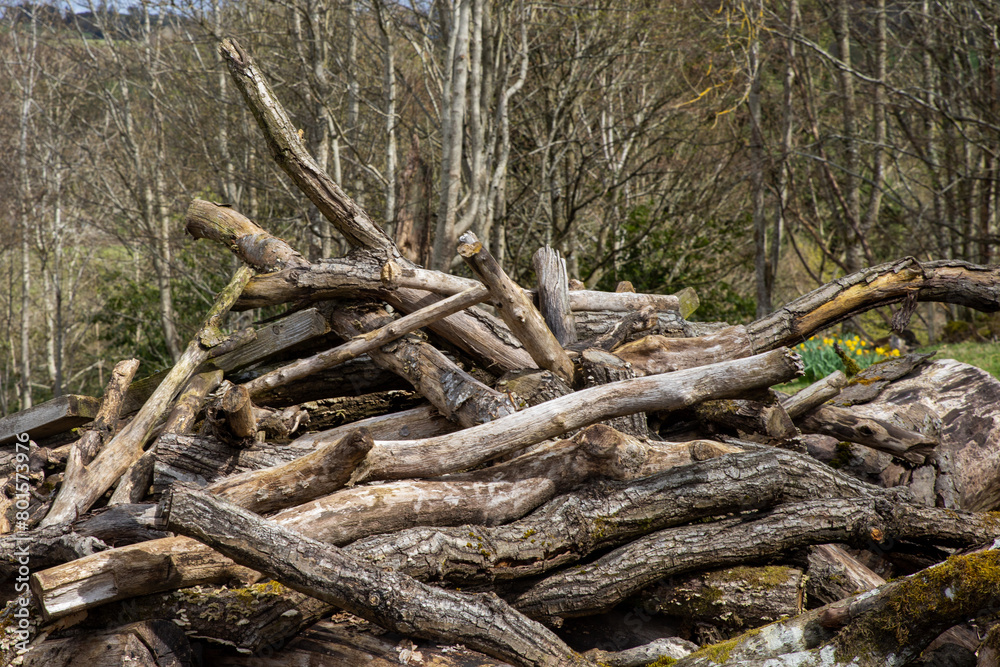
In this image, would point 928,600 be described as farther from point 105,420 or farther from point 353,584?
point 105,420

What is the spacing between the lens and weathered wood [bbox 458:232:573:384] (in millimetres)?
3141

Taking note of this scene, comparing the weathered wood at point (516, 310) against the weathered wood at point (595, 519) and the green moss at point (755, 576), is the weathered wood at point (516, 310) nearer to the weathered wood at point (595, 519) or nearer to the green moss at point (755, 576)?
the weathered wood at point (595, 519)

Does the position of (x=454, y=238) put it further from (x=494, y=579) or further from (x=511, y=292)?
A: (x=494, y=579)

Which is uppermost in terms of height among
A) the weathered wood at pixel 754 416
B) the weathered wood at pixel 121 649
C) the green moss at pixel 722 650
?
the weathered wood at pixel 754 416

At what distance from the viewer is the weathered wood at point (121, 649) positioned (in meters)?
2.40

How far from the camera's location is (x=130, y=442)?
144 inches

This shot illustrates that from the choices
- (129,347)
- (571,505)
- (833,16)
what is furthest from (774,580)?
(129,347)

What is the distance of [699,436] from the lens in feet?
12.5

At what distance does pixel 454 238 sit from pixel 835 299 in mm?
3305

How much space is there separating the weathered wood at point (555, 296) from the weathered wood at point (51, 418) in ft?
9.36

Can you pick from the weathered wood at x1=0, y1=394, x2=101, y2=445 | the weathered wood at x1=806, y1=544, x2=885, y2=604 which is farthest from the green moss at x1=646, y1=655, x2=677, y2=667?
the weathered wood at x1=0, y1=394, x2=101, y2=445

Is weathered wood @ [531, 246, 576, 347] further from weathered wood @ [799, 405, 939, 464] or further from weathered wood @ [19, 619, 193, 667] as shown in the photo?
weathered wood @ [19, 619, 193, 667]

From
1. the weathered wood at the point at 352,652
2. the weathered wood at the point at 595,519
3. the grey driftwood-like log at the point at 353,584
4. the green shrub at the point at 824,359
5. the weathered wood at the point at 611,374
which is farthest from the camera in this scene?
the green shrub at the point at 824,359

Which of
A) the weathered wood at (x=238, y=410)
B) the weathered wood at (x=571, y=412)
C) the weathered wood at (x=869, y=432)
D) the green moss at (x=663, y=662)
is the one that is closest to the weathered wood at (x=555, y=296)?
the weathered wood at (x=571, y=412)
